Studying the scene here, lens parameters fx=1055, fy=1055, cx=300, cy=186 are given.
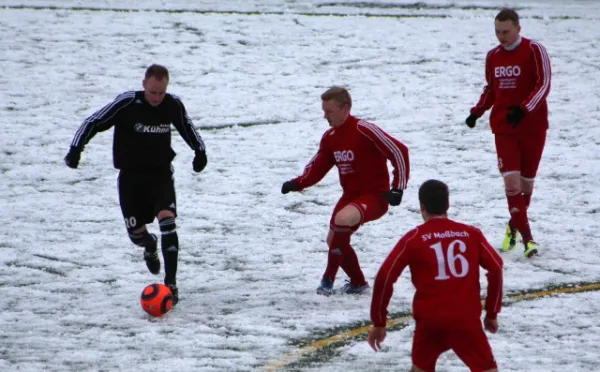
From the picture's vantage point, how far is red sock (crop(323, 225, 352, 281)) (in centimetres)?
885

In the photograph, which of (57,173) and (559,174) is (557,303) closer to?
(559,174)

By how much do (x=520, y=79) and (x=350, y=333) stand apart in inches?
135

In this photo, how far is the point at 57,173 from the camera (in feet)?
43.3

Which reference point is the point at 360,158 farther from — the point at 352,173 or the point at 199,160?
the point at 199,160

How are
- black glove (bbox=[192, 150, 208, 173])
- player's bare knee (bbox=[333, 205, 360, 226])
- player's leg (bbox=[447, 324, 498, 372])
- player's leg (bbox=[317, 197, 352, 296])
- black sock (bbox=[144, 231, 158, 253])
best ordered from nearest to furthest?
1. player's leg (bbox=[447, 324, 498, 372])
2. player's bare knee (bbox=[333, 205, 360, 226])
3. player's leg (bbox=[317, 197, 352, 296])
4. black glove (bbox=[192, 150, 208, 173])
5. black sock (bbox=[144, 231, 158, 253])

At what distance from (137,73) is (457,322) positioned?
1184 centimetres

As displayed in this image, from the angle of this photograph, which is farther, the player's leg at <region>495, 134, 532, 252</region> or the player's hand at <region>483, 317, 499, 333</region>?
the player's leg at <region>495, 134, 532, 252</region>

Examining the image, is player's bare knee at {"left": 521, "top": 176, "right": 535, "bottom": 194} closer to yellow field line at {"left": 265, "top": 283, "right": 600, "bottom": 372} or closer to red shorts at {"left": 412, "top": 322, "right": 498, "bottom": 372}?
yellow field line at {"left": 265, "top": 283, "right": 600, "bottom": 372}

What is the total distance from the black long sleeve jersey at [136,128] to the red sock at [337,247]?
158cm

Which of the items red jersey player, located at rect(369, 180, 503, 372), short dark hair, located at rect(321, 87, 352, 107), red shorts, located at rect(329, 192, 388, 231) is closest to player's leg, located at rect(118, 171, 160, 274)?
red shorts, located at rect(329, 192, 388, 231)

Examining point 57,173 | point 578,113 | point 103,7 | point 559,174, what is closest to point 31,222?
point 57,173

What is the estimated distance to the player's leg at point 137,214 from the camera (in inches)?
359

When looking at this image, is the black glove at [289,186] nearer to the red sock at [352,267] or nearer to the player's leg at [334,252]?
the player's leg at [334,252]

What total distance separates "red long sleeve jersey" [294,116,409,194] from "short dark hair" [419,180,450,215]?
2.71 meters
